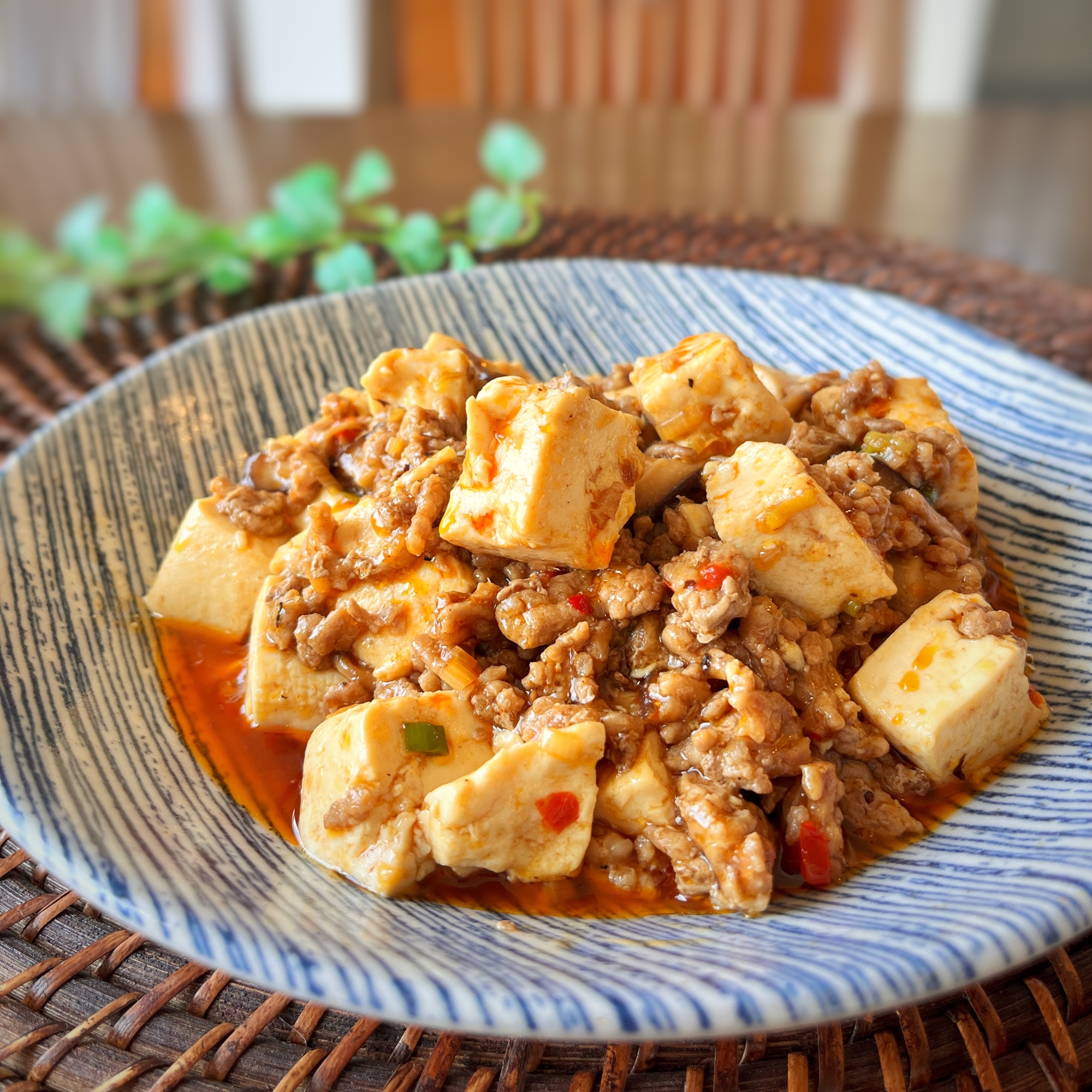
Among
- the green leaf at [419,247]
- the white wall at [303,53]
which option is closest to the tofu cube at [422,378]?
the green leaf at [419,247]

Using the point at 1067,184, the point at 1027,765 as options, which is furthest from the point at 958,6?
the point at 1027,765

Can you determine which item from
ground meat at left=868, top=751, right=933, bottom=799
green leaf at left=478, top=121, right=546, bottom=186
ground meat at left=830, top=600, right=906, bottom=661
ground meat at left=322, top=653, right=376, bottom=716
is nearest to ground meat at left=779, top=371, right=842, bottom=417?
ground meat at left=830, top=600, right=906, bottom=661

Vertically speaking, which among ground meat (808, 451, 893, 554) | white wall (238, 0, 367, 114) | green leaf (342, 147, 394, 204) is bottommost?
ground meat (808, 451, 893, 554)

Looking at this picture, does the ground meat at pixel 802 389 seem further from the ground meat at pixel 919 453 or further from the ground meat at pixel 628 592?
the ground meat at pixel 628 592

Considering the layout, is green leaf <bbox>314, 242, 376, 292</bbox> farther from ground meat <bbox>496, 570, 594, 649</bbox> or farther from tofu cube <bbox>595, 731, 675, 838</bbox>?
tofu cube <bbox>595, 731, 675, 838</bbox>

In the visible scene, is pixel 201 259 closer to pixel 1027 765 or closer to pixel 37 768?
pixel 37 768

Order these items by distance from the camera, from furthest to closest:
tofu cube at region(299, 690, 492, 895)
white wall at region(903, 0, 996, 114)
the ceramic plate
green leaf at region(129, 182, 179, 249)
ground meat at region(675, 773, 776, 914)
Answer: white wall at region(903, 0, 996, 114) < green leaf at region(129, 182, 179, 249) < tofu cube at region(299, 690, 492, 895) < ground meat at region(675, 773, 776, 914) < the ceramic plate

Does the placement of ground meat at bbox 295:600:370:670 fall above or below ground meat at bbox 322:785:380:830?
above
